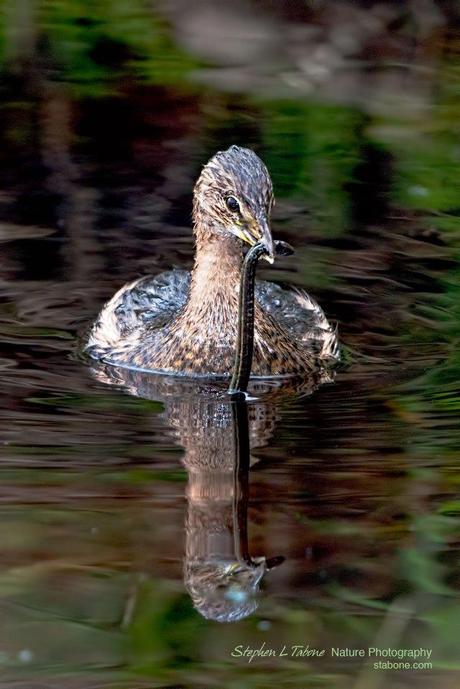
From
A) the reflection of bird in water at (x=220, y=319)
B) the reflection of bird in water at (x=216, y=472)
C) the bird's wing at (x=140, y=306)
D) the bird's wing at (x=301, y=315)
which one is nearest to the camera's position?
the reflection of bird in water at (x=216, y=472)

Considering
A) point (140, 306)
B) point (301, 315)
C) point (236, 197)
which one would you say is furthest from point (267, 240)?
point (140, 306)

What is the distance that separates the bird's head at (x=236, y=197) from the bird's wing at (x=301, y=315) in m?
0.75

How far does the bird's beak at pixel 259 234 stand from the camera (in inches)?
256

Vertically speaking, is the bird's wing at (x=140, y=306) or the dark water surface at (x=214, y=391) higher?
the dark water surface at (x=214, y=391)

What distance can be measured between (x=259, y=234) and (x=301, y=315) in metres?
1.45

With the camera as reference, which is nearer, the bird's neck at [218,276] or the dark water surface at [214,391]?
the dark water surface at [214,391]

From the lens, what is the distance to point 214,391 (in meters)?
7.17

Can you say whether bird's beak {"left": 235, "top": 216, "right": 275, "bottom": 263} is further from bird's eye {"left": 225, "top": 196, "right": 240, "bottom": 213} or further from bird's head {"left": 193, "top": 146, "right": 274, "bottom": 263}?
bird's eye {"left": 225, "top": 196, "right": 240, "bottom": 213}

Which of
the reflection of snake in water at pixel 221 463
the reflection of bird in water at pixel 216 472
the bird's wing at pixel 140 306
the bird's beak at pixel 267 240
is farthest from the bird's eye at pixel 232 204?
the bird's wing at pixel 140 306

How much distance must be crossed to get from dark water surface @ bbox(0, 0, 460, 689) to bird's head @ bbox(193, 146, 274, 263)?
31.8 inches

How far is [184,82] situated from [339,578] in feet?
24.8

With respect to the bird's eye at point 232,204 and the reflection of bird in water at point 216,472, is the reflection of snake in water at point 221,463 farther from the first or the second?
the bird's eye at point 232,204

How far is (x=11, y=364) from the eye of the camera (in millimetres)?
7363

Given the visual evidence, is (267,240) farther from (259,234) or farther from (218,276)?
(218,276)
